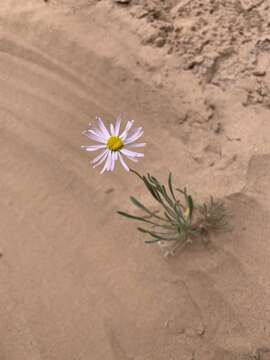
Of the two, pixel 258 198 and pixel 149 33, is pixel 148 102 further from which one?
pixel 258 198

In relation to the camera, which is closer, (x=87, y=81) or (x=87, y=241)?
(x=87, y=241)

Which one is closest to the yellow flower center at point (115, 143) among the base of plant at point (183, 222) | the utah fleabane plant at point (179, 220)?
the utah fleabane plant at point (179, 220)

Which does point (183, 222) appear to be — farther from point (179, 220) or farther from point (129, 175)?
point (129, 175)

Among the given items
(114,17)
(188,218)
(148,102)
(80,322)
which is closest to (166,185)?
(188,218)

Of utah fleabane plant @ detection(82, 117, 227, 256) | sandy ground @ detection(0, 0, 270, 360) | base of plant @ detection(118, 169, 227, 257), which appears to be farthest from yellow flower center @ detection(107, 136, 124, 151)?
sandy ground @ detection(0, 0, 270, 360)

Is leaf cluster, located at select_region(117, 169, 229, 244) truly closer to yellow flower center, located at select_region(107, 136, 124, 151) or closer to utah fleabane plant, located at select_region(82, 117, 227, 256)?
utah fleabane plant, located at select_region(82, 117, 227, 256)

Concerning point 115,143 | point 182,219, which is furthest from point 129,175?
point 115,143
